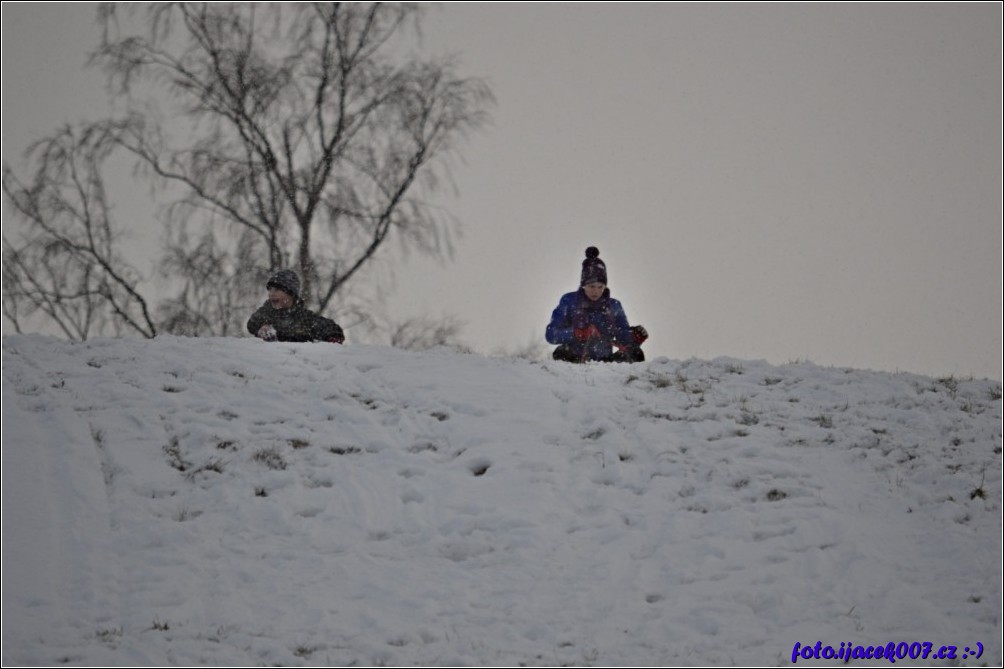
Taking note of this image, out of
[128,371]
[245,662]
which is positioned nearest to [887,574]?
[245,662]

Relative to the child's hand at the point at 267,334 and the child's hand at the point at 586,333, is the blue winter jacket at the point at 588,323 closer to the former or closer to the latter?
the child's hand at the point at 586,333

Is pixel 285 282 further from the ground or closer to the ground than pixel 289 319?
further from the ground

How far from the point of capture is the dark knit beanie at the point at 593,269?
12.2 m

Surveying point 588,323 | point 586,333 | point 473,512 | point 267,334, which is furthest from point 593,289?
point 473,512

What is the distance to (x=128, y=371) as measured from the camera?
32.2 feet

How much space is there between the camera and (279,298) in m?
12.0

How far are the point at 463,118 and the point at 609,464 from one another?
11.8 m

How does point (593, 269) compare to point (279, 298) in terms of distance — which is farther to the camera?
point (593, 269)

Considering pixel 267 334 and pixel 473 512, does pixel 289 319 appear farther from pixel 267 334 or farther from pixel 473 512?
pixel 473 512

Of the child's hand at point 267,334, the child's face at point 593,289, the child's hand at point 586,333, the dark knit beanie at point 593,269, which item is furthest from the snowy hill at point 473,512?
the dark knit beanie at point 593,269

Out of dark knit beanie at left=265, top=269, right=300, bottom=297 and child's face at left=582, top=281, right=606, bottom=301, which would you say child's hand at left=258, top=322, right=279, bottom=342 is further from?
child's face at left=582, top=281, right=606, bottom=301

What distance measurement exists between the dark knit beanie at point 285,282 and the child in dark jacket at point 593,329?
2991 millimetres

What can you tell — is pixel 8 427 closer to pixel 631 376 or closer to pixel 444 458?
pixel 444 458

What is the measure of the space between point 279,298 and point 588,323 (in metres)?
3.59
